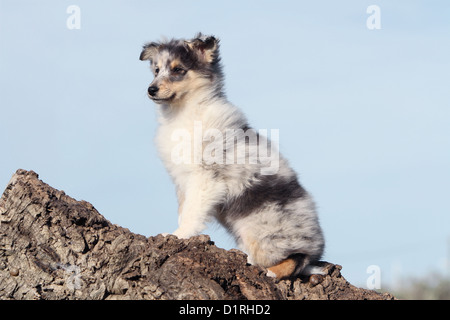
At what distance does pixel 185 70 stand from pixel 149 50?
84 centimetres

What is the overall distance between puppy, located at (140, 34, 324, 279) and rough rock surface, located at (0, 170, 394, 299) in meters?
1.17

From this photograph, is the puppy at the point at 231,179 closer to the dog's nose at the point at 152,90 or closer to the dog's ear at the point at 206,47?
the dog's nose at the point at 152,90

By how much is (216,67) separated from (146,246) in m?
3.40

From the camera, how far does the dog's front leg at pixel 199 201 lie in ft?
24.9

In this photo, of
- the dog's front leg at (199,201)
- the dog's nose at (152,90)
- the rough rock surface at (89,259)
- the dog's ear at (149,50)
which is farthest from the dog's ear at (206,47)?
the rough rock surface at (89,259)

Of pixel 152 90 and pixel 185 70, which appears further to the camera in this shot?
pixel 185 70

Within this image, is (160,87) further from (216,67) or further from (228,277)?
(228,277)

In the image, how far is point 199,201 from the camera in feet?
25.2

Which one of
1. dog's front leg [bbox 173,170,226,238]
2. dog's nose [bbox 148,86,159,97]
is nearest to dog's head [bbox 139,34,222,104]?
dog's nose [bbox 148,86,159,97]

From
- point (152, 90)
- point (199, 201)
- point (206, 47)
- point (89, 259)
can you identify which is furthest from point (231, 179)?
point (89, 259)

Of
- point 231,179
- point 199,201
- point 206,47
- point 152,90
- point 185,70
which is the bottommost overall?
point 199,201

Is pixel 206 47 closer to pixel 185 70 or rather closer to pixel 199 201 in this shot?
pixel 185 70

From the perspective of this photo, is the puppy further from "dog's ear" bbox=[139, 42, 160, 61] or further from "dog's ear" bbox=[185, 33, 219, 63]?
"dog's ear" bbox=[139, 42, 160, 61]
